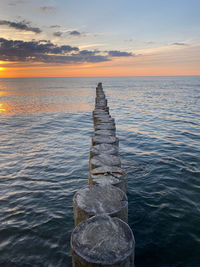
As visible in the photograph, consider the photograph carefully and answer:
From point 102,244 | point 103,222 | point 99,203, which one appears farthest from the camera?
point 99,203

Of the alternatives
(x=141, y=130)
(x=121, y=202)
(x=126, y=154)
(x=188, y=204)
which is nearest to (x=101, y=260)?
(x=121, y=202)

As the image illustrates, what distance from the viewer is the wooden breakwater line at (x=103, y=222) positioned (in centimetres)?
253

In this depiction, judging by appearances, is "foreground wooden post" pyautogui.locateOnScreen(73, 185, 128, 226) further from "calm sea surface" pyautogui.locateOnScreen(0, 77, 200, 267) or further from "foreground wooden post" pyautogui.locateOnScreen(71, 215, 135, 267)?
"calm sea surface" pyautogui.locateOnScreen(0, 77, 200, 267)

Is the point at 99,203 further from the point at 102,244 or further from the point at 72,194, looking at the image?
the point at 72,194

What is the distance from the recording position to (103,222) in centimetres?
312

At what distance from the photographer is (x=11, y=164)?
9969 mm

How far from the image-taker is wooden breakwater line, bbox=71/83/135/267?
2527 mm

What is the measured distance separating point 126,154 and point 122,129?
21.3 ft

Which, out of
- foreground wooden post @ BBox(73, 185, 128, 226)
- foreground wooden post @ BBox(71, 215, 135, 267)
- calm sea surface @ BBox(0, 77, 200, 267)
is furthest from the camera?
calm sea surface @ BBox(0, 77, 200, 267)

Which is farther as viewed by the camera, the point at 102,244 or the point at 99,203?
the point at 99,203

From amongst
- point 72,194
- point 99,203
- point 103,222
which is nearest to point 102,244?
point 103,222

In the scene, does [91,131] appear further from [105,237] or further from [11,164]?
[105,237]

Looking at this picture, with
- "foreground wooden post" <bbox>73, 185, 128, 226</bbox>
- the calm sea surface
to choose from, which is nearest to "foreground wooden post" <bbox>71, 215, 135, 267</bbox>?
"foreground wooden post" <bbox>73, 185, 128, 226</bbox>

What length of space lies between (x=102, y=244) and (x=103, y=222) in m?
0.43
